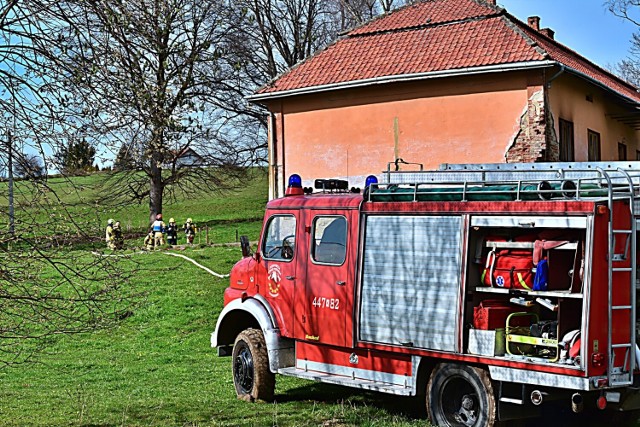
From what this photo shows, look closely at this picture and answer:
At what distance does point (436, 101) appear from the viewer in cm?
2352

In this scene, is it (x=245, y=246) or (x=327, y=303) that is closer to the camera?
(x=327, y=303)

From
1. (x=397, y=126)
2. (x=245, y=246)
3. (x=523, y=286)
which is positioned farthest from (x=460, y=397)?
(x=397, y=126)

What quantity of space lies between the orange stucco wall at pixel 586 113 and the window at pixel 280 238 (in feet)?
40.6

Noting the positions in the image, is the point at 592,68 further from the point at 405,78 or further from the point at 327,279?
the point at 327,279

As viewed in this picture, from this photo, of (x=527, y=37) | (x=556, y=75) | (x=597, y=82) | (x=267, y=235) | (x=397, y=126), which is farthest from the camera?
(x=597, y=82)

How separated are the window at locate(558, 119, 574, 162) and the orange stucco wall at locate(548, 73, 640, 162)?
0.54ft

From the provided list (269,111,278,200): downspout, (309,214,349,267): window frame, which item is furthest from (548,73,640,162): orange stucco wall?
(309,214,349,267): window frame

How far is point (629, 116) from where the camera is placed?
94.4 ft

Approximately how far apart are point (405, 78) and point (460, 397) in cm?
1508

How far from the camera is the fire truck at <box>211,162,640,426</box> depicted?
27.2 ft

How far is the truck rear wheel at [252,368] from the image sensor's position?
11.6 metres

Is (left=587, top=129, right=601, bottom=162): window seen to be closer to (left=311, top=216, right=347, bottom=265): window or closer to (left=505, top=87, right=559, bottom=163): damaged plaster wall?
(left=505, top=87, right=559, bottom=163): damaged plaster wall

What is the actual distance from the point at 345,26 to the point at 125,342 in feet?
103

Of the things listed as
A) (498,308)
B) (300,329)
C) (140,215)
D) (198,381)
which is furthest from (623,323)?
(140,215)
